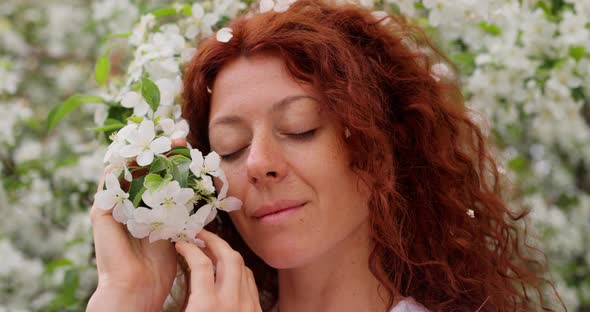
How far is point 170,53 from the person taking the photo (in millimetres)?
1823

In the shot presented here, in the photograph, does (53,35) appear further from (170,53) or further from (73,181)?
(170,53)

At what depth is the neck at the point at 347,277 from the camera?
1.61 m

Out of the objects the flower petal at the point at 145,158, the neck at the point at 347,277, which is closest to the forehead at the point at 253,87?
the flower petal at the point at 145,158

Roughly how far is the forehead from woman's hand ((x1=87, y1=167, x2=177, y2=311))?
11.4 inches

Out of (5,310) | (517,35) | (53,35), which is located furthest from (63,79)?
(517,35)

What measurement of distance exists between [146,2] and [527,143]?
5.66 feet

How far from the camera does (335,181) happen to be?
148 centimetres

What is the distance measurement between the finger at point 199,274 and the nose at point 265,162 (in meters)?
0.18

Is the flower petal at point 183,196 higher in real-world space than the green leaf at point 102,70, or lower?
higher

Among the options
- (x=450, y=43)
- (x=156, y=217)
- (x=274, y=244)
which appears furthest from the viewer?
(x=450, y=43)

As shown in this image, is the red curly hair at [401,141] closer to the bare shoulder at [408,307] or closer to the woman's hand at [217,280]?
the bare shoulder at [408,307]

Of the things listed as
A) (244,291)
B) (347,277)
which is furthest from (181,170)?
(347,277)

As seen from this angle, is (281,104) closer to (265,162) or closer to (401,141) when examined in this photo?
(265,162)

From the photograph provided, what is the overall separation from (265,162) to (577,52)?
1207 mm
